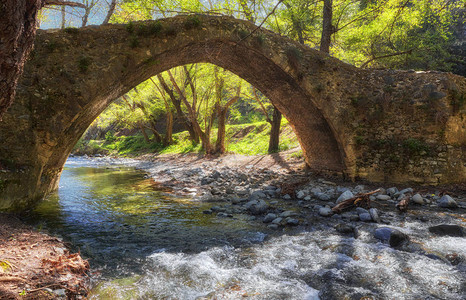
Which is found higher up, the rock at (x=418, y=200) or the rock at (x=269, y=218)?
the rock at (x=418, y=200)

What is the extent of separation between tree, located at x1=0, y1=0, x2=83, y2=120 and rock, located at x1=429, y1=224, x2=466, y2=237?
5724 millimetres

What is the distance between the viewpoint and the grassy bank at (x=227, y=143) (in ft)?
53.3

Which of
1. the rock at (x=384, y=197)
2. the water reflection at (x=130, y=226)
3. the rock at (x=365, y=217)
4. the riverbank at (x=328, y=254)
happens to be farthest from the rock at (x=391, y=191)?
the water reflection at (x=130, y=226)

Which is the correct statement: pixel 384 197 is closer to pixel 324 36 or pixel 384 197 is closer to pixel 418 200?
pixel 418 200

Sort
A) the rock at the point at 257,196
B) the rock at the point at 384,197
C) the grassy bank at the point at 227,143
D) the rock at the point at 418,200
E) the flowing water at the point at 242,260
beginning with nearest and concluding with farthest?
the flowing water at the point at 242,260
the rock at the point at 418,200
the rock at the point at 384,197
the rock at the point at 257,196
the grassy bank at the point at 227,143

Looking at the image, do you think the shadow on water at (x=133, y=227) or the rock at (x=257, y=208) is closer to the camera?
the shadow on water at (x=133, y=227)

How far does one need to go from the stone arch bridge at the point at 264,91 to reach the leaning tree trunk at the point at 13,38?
13.4ft

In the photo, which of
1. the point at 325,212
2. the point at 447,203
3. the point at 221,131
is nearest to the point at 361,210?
the point at 325,212

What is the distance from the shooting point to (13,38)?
5.38ft

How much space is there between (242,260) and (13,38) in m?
3.26

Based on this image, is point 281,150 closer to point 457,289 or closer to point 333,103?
point 333,103

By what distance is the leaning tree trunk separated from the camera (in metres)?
1.56

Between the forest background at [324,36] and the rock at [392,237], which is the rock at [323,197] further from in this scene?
the forest background at [324,36]

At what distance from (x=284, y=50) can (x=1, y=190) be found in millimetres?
7434
